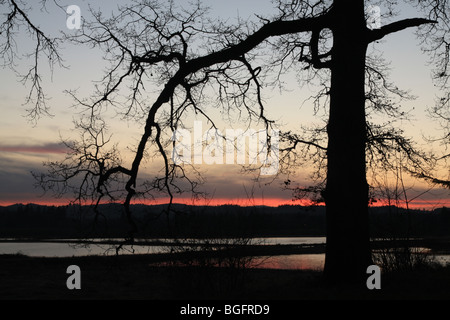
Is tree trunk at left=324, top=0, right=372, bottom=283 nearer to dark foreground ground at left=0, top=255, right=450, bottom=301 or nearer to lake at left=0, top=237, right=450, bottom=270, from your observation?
dark foreground ground at left=0, top=255, right=450, bottom=301

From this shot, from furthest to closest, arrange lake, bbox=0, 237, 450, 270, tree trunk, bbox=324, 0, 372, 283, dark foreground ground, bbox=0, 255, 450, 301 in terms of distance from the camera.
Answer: lake, bbox=0, 237, 450, 270 < tree trunk, bbox=324, 0, 372, 283 < dark foreground ground, bbox=0, 255, 450, 301

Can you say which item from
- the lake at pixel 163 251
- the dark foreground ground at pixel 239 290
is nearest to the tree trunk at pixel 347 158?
the dark foreground ground at pixel 239 290

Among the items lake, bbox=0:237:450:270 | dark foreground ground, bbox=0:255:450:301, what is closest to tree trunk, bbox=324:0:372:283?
dark foreground ground, bbox=0:255:450:301

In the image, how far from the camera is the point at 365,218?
941cm

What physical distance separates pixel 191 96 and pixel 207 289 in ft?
17.4

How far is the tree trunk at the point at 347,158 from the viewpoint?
9.20m

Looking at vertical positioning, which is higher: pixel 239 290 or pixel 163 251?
pixel 163 251

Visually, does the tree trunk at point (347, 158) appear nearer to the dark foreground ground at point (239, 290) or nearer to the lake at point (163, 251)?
the dark foreground ground at point (239, 290)

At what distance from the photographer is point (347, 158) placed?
31.0 ft

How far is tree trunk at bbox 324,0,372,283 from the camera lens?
920 cm

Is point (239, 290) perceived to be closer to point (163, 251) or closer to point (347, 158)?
point (163, 251)

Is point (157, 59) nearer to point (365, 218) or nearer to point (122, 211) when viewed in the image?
point (122, 211)

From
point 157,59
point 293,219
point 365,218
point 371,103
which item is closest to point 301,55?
point 371,103

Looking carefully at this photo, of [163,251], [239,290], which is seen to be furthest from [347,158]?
[163,251]
